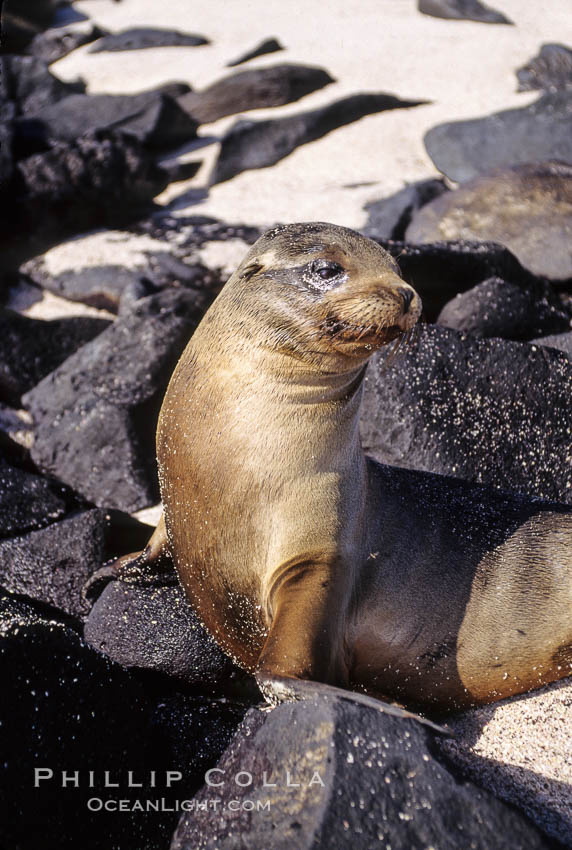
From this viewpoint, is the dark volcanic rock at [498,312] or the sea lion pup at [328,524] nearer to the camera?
the sea lion pup at [328,524]

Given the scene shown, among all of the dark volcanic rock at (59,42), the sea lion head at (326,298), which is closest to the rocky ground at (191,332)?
the sea lion head at (326,298)

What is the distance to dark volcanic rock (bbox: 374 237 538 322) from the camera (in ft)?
17.7

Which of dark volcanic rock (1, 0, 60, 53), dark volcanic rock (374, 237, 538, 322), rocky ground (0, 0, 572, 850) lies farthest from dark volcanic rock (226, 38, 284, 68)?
dark volcanic rock (374, 237, 538, 322)

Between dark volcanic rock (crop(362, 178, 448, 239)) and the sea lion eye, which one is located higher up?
the sea lion eye

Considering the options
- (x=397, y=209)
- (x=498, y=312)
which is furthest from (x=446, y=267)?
(x=397, y=209)

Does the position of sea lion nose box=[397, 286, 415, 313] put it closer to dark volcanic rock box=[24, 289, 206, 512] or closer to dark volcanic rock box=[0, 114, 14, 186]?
dark volcanic rock box=[24, 289, 206, 512]

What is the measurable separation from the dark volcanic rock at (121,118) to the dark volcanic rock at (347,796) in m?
8.79

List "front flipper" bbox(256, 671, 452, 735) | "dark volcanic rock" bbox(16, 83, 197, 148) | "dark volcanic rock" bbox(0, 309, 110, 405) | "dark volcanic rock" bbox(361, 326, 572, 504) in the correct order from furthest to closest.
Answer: "dark volcanic rock" bbox(16, 83, 197, 148), "dark volcanic rock" bbox(0, 309, 110, 405), "dark volcanic rock" bbox(361, 326, 572, 504), "front flipper" bbox(256, 671, 452, 735)

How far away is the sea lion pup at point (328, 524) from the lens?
278 centimetres

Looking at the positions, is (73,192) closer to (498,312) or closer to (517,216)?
(517,216)

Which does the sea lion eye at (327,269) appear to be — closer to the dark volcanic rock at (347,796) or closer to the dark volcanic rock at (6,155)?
the dark volcanic rock at (347,796)

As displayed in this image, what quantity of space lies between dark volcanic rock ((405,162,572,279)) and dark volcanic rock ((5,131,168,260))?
119 inches

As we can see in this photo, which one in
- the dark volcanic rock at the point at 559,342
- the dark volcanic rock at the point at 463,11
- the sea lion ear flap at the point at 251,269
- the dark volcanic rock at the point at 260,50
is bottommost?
the dark volcanic rock at the point at 260,50

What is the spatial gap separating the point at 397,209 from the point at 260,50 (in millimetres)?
6004
